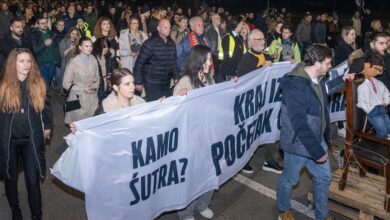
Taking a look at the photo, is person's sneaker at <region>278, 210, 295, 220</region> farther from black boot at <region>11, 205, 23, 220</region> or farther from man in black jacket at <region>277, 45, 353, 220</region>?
black boot at <region>11, 205, 23, 220</region>

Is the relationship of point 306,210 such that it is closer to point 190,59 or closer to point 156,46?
point 190,59

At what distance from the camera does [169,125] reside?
4820 millimetres

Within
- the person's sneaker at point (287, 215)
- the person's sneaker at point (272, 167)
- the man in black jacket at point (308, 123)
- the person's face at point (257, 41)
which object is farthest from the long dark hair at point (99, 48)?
the person's sneaker at point (287, 215)

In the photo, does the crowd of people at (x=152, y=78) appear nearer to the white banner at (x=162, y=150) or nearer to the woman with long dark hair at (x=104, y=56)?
the woman with long dark hair at (x=104, y=56)

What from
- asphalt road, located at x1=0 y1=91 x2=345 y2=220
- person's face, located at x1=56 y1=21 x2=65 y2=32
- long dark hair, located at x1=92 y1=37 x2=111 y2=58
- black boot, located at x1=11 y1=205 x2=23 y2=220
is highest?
person's face, located at x1=56 y1=21 x2=65 y2=32

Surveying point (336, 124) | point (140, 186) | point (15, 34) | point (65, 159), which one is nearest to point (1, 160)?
point (65, 159)

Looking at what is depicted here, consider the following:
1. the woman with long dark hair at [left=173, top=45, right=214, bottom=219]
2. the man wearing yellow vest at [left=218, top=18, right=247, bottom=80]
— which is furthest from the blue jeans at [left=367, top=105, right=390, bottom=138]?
the man wearing yellow vest at [left=218, top=18, right=247, bottom=80]

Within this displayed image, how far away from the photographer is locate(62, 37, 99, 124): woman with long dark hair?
6664 mm

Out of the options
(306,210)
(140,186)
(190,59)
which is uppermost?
(190,59)

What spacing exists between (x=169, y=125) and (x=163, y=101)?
0.79 feet

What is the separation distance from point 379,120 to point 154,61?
3092 millimetres

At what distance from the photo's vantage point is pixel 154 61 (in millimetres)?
7082

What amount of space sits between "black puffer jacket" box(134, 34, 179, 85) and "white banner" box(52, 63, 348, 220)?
166 cm

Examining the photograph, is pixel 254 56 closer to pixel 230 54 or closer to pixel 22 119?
pixel 230 54
